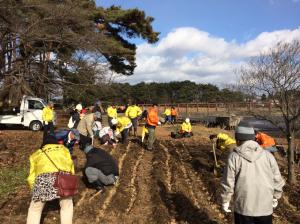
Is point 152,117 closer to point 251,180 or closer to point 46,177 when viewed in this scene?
point 46,177

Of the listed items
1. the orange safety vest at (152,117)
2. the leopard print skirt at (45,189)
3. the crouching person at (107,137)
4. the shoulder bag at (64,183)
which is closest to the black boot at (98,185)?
the shoulder bag at (64,183)

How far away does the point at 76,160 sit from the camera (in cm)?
1132

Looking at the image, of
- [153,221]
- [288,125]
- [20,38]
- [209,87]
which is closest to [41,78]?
[20,38]

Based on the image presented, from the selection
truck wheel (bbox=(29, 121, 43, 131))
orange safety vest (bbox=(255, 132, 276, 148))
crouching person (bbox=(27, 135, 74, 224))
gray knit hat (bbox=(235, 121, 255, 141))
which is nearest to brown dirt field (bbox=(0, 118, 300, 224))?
crouching person (bbox=(27, 135, 74, 224))

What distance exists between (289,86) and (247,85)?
4.97ft

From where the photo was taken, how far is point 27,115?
21.0 metres

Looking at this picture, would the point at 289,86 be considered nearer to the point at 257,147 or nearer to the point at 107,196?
the point at 107,196

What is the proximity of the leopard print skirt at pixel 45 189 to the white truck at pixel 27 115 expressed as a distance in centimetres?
1618

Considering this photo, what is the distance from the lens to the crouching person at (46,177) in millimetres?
5266

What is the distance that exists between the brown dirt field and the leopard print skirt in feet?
4.16

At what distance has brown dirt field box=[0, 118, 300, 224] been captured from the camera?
6797 mm

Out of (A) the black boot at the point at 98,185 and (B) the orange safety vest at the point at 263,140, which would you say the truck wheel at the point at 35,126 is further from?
(B) the orange safety vest at the point at 263,140

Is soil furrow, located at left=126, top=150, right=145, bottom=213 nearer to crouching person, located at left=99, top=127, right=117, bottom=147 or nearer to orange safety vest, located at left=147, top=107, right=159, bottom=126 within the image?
orange safety vest, located at left=147, top=107, right=159, bottom=126

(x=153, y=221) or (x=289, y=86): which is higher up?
(x=289, y=86)
